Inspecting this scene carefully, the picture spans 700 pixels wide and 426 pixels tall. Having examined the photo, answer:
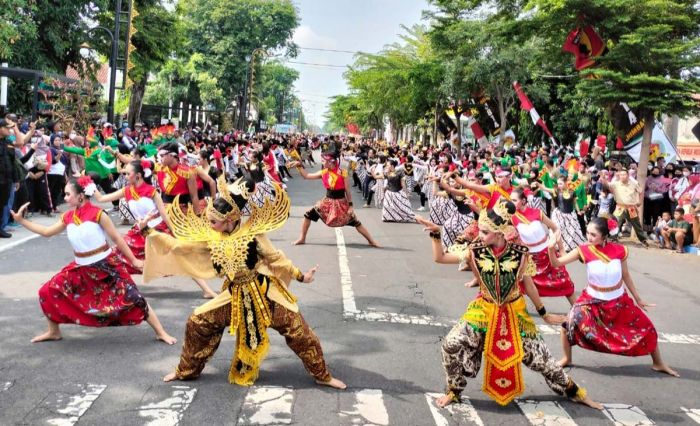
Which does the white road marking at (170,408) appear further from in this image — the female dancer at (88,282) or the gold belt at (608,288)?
the gold belt at (608,288)

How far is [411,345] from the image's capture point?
6.42m

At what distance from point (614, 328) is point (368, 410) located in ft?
7.46

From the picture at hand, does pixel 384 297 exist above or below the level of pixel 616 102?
below

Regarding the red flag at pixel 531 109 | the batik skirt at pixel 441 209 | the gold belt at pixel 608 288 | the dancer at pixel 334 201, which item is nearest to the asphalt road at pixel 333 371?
the gold belt at pixel 608 288

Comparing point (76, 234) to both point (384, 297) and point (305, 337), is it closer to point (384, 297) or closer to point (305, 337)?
point (305, 337)

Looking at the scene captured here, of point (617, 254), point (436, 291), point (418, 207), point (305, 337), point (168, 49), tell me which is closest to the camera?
point (305, 337)

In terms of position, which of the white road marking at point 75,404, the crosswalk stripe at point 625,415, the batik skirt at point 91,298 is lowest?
the white road marking at point 75,404

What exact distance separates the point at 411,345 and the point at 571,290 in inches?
95.8

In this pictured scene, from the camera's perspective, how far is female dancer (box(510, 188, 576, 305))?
25.8ft

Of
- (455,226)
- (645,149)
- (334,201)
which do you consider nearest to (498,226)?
(455,226)

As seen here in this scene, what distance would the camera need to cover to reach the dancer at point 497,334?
4.88 meters

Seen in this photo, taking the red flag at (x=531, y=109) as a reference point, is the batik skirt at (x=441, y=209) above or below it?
below

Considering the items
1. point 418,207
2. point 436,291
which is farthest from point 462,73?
point 436,291

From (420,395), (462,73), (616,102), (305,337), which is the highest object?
(462,73)
